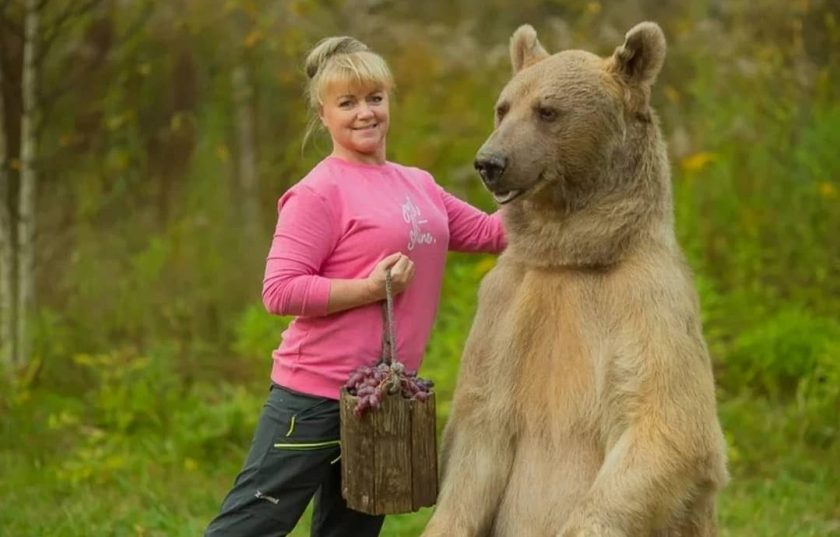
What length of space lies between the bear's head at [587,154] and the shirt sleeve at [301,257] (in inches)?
20.2

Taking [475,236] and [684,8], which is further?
[684,8]

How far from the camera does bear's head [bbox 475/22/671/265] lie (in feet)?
12.2

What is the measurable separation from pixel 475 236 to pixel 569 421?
795 millimetres

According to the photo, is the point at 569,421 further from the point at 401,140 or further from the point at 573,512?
the point at 401,140

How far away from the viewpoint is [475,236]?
4328 millimetres

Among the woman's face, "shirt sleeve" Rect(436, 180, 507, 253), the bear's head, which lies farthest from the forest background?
the bear's head

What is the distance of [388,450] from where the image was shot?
3809 mm

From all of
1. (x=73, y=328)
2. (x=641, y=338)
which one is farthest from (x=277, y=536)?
(x=73, y=328)

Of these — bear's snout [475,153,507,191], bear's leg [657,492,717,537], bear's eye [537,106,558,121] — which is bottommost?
bear's leg [657,492,717,537]

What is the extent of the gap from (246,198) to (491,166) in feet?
19.5

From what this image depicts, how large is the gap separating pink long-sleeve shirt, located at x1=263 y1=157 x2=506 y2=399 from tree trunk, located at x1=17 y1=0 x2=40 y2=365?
13.9 feet

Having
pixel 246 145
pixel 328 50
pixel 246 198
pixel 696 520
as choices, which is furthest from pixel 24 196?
pixel 696 520

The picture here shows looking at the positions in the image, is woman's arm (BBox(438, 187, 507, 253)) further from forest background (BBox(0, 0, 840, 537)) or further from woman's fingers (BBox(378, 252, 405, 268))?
forest background (BBox(0, 0, 840, 537))

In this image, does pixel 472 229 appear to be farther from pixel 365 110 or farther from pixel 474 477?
pixel 474 477
